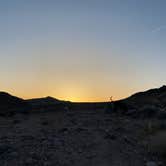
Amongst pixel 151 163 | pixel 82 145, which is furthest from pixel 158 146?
pixel 82 145

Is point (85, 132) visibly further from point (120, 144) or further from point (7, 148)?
point (7, 148)

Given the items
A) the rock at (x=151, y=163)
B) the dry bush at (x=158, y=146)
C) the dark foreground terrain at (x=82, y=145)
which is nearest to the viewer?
the rock at (x=151, y=163)

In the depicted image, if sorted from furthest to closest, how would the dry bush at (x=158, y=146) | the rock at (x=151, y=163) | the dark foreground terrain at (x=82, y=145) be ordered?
the dry bush at (x=158, y=146)
the dark foreground terrain at (x=82, y=145)
the rock at (x=151, y=163)

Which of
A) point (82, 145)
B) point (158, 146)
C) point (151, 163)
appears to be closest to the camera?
point (151, 163)

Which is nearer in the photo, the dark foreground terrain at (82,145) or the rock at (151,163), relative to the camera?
the rock at (151,163)

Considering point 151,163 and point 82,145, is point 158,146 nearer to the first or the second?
point 151,163

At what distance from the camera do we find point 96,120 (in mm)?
18594

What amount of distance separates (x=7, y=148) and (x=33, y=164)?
192 cm

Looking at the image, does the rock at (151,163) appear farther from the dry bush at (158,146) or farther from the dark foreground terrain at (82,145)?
the dry bush at (158,146)

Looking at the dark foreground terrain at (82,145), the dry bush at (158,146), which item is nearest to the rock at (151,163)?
the dark foreground terrain at (82,145)

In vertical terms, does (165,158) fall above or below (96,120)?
below

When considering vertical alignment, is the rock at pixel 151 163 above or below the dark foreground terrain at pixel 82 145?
below

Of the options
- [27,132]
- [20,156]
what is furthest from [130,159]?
[27,132]

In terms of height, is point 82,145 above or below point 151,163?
above
